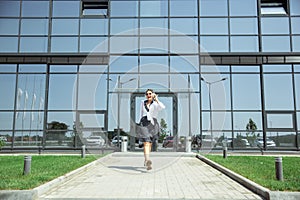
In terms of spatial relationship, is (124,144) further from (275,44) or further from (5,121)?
(275,44)

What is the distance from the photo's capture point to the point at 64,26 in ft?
61.3

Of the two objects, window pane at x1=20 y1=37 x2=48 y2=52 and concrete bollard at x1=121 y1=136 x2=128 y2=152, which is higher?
window pane at x1=20 y1=37 x2=48 y2=52

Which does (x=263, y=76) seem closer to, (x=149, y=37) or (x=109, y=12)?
(x=149, y=37)

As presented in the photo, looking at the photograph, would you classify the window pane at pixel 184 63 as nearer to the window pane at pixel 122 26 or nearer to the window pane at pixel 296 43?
the window pane at pixel 122 26

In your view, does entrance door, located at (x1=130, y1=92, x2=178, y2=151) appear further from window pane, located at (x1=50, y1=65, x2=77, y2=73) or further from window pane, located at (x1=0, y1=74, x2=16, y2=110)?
window pane, located at (x1=0, y1=74, x2=16, y2=110)

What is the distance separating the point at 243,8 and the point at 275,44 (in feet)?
8.96

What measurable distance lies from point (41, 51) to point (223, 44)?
10106mm

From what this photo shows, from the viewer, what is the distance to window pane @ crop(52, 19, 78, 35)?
1848cm

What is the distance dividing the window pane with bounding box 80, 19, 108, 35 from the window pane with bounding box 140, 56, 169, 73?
272cm

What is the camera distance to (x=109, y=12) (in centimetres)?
1891

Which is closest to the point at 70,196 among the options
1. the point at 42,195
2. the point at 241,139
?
the point at 42,195

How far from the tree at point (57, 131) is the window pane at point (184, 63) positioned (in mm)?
6706

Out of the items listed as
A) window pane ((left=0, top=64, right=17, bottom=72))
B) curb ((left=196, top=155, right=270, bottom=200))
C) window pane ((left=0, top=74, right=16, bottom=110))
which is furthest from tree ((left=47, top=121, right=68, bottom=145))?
curb ((left=196, top=155, right=270, bottom=200))

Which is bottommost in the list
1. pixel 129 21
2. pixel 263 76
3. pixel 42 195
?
pixel 42 195
